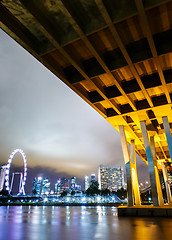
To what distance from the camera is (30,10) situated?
722 cm

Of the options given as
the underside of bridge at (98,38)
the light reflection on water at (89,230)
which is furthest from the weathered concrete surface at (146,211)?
the light reflection on water at (89,230)

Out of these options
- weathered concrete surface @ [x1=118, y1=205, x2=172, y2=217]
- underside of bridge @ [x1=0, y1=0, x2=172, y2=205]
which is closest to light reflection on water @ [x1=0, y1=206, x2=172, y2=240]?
weathered concrete surface @ [x1=118, y1=205, x2=172, y2=217]

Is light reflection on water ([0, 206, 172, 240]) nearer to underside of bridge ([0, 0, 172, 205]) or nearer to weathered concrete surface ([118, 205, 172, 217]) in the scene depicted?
weathered concrete surface ([118, 205, 172, 217])

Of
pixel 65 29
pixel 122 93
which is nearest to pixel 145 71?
pixel 122 93

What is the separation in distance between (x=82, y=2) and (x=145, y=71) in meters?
6.60

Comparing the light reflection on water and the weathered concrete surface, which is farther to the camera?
the weathered concrete surface

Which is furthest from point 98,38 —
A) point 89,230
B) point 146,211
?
point 146,211

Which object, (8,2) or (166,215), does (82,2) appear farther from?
(166,215)

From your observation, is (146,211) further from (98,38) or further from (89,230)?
(98,38)

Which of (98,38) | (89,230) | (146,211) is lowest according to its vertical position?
(146,211)

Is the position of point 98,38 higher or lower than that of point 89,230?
higher

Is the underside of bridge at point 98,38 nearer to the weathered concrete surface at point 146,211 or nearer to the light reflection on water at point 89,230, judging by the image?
the weathered concrete surface at point 146,211

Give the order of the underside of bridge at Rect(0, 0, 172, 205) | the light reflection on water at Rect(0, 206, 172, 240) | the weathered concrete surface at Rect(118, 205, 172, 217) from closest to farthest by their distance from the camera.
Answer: the light reflection on water at Rect(0, 206, 172, 240) < the underside of bridge at Rect(0, 0, 172, 205) < the weathered concrete surface at Rect(118, 205, 172, 217)

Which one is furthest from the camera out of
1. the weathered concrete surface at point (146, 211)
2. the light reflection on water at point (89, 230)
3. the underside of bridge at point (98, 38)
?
the weathered concrete surface at point (146, 211)
